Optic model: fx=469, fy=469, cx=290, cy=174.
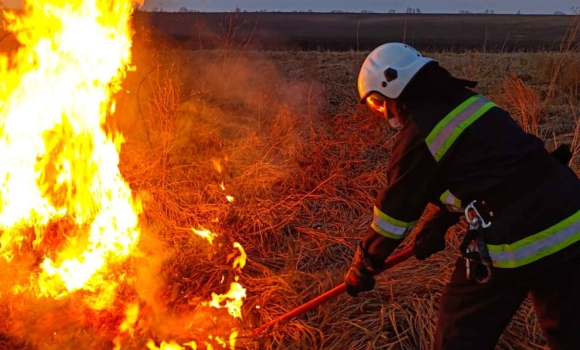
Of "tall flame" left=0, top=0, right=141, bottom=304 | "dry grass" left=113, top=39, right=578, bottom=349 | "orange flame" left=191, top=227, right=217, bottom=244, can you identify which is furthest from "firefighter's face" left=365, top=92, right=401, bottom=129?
"tall flame" left=0, top=0, right=141, bottom=304

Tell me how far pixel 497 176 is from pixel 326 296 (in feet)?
4.74

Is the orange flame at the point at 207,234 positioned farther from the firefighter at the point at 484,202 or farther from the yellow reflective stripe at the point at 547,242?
the yellow reflective stripe at the point at 547,242

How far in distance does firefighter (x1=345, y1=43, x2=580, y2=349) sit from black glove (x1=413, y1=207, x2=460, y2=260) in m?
0.28

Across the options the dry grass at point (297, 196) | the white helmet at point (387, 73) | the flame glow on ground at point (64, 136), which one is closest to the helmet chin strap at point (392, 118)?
the white helmet at point (387, 73)

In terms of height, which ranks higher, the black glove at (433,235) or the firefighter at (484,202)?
the firefighter at (484,202)

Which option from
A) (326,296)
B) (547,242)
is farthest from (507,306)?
(326,296)

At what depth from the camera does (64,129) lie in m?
4.62

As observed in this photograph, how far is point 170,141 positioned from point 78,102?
7.03ft

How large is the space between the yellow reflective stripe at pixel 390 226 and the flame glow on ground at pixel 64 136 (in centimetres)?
214

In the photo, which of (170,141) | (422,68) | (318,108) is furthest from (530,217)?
(318,108)

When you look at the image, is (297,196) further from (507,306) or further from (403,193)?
(507,306)

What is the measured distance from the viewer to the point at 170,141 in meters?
6.72

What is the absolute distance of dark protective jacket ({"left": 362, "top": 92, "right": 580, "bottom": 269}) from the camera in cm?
227

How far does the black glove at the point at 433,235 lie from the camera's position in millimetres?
2809
